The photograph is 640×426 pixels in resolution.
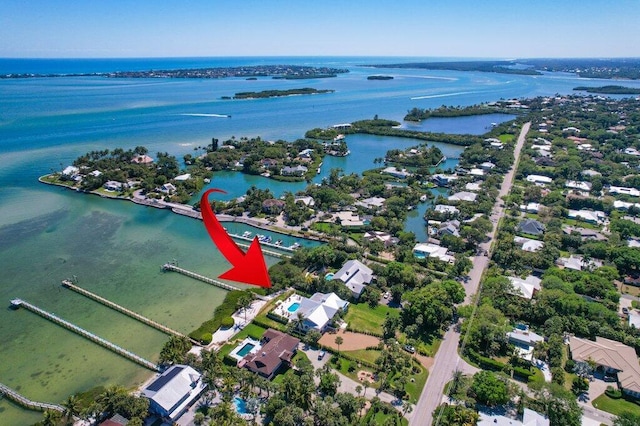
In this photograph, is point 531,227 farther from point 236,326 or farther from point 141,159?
point 141,159

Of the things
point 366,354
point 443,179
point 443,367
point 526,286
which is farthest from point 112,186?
point 526,286

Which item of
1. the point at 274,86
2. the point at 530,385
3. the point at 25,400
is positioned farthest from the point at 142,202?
the point at 274,86

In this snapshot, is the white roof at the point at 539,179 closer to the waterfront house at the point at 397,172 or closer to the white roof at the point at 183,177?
the waterfront house at the point at 397,172

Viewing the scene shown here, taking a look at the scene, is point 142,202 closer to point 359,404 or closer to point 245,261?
point 359,404

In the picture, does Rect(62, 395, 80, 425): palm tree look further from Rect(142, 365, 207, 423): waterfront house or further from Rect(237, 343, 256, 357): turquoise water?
Rect(237, 343, 256, 357): turquoise water

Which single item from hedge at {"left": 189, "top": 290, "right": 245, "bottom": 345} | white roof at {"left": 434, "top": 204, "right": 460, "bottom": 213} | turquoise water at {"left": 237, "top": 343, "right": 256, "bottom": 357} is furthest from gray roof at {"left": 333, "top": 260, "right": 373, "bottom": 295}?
white roof at {"left": 434, "top": 204, "right": 460, "bottom": 213}

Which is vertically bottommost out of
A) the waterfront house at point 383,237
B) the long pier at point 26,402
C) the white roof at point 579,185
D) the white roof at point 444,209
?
the long pier at point 26,402

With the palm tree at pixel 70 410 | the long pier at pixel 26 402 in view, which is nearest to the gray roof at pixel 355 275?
the palm tree at pixel 70 410
